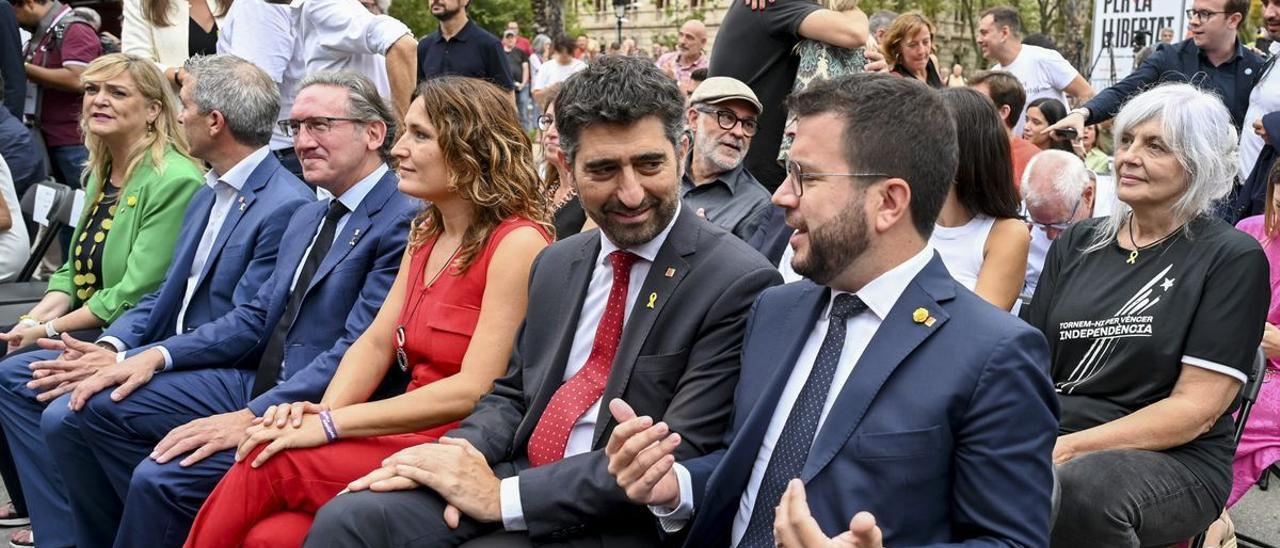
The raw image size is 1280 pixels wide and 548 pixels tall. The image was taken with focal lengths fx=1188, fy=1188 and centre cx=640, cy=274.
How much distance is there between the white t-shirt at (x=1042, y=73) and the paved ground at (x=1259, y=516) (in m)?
4.37

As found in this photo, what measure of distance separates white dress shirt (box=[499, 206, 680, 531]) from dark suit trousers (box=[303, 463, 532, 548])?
91 mm

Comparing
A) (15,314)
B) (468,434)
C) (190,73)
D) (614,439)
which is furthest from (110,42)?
(614,439)

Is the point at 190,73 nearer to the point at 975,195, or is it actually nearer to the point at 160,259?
the point at 160,259

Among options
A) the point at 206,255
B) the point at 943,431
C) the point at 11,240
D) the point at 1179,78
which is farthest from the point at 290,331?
the point at 1179,78

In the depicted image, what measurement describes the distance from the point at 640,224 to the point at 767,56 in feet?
7.72

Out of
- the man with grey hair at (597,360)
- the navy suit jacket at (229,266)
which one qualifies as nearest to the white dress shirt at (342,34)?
the navy suit jacket at (229,266)

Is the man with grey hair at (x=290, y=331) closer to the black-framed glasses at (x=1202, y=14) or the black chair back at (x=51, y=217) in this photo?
the black chair back at (x=51, y=217)

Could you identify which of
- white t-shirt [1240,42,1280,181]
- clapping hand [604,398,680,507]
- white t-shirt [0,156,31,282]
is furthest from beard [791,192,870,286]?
white t-shirt [0,156,31,282]

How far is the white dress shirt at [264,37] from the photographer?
6352 millimetres

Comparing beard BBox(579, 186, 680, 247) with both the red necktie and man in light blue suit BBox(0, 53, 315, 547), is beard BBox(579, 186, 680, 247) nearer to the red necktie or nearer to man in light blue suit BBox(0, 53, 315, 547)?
the red necktie

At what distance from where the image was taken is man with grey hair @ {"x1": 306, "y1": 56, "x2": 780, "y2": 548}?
2844mm

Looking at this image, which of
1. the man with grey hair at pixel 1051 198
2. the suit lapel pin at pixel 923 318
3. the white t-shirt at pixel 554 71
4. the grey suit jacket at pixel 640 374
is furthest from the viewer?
the white t-shirt at pixel 554 71

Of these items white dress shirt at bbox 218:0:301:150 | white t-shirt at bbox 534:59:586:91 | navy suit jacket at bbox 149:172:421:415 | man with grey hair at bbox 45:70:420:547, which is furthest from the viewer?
white t-shirt at bbox 534:59:586:91

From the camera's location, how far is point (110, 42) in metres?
8.43
